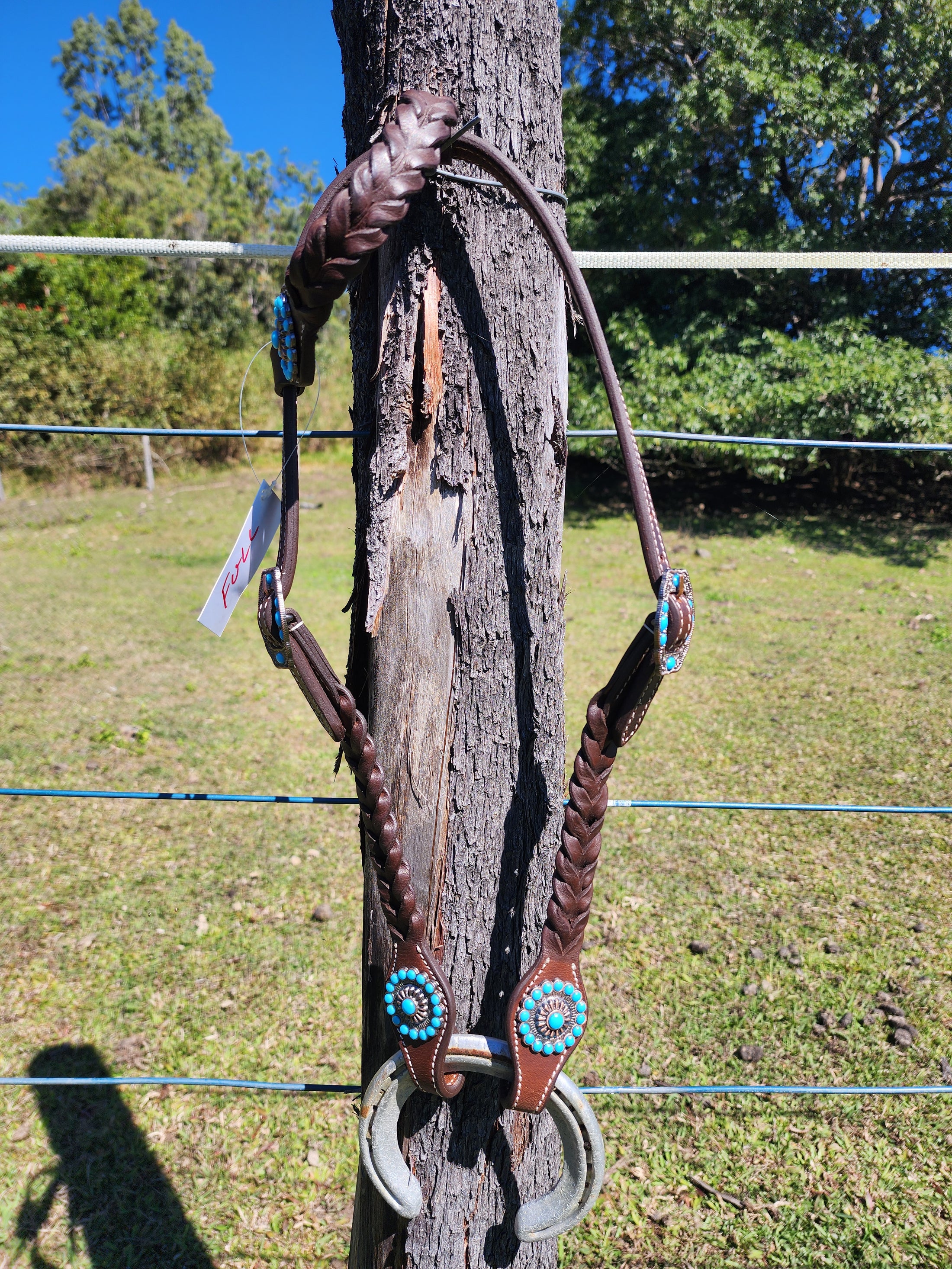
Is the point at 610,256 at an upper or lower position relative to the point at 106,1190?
upper

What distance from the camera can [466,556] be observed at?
42.7 inches

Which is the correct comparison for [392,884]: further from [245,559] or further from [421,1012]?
[245,559]

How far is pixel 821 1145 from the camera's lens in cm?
220

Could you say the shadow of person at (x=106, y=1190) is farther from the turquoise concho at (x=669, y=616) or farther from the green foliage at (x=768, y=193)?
the green foliage at (x=768, y=193)

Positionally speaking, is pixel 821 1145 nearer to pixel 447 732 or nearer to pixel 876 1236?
pixel 876 1236

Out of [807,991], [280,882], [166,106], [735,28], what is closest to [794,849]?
[807,991]

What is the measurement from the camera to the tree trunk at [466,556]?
1030 mm

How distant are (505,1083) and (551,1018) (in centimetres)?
16

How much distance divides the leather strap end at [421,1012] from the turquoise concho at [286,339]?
73 centimetres

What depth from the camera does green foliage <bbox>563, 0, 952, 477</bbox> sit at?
9.06 m

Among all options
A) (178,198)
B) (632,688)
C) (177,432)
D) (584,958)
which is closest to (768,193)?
(584,958)

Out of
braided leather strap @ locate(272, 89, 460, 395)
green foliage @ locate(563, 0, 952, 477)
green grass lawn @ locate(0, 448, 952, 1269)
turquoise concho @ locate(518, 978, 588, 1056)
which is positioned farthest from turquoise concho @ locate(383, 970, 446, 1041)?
green foliage @ locate(563, 0, 952, 477)

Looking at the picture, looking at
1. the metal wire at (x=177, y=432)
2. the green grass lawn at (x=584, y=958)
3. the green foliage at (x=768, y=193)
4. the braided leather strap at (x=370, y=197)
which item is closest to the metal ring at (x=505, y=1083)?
the metal wire at (x=177, y=432)

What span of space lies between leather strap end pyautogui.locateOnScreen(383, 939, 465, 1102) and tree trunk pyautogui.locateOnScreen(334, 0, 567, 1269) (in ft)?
0.31
